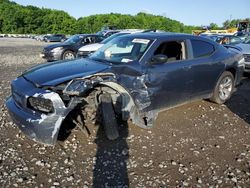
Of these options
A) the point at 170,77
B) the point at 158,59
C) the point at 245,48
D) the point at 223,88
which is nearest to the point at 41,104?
the point at 158,59

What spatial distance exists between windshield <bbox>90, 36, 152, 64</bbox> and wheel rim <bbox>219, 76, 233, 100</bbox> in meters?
2.33

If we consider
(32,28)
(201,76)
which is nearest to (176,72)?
(201,76)

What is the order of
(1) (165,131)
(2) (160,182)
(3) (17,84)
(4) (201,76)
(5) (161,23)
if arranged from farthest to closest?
(5) (161,23) → (4) (201,76) → (1) (165,131) → (3) (17,84) → (2) (160,182)

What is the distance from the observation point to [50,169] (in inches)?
155

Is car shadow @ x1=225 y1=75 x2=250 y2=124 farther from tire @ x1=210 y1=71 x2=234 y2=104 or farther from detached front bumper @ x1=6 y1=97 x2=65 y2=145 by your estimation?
detached front bumper @ x1=6 y1=97 x2=65 y2=145

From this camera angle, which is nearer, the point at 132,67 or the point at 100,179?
the point at 100,179

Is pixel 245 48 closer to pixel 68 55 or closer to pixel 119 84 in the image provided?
pixel 119 84

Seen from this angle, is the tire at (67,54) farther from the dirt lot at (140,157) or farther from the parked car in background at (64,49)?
the dirt lot at (140,157)

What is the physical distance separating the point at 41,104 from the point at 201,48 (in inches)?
139

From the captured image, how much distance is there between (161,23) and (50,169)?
3020 inches

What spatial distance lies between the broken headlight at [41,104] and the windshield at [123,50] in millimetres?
1598

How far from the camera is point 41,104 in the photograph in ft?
13.7

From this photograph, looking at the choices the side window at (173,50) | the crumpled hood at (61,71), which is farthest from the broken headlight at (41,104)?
the side window at (173,50)

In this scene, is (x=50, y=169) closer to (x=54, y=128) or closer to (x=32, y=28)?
(x=54, y=128)
